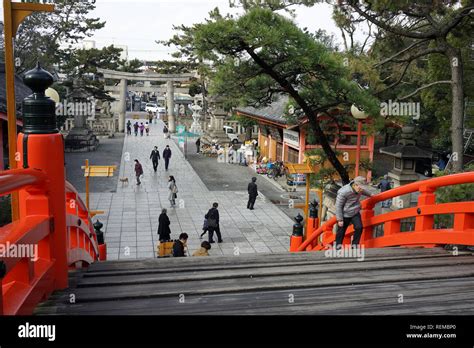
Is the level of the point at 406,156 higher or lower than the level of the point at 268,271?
higher

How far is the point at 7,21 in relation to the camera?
18.5 ft

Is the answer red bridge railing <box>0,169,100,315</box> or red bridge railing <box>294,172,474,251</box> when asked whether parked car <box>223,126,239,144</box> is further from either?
red bridge railing <box>0,169,100,315</box>

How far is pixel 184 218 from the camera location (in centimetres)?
1683

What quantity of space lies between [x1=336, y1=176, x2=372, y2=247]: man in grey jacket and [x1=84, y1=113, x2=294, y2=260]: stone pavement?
19.1 feet

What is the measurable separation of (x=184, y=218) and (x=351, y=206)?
10.5 meters

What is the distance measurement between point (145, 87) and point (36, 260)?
1771 inches

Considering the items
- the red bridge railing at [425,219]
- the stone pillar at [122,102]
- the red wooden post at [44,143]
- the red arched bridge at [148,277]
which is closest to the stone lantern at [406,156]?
the red bridge railing at [425,219]

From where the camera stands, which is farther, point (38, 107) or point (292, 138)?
point (292, 138)

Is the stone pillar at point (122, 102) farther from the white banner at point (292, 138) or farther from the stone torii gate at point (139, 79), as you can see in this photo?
the white banner at point (292, 138)

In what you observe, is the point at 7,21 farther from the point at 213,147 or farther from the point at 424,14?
the point at 213,147

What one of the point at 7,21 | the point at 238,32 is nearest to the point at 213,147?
the point at 238,32

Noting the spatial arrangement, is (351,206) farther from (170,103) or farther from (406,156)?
(170,103)

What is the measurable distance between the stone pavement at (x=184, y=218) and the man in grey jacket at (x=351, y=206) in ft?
19.1

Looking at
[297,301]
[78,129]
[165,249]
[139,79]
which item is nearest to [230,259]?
[297,301]
